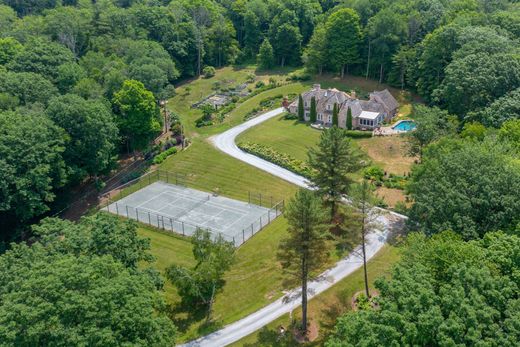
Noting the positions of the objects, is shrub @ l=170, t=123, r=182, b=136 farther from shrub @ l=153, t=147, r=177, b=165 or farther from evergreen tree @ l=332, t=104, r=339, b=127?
evergreen tree @ l=332, t=104, r=339, b=127

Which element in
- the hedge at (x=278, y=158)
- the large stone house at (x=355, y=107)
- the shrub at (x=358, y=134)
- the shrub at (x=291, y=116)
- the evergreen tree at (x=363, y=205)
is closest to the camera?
the evergreen tree at (x=363, y=205)

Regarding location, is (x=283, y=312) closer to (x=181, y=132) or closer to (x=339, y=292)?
(x=339, y=292)

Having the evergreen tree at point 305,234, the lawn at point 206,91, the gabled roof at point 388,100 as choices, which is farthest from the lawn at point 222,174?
the gabled roof at point 388,100

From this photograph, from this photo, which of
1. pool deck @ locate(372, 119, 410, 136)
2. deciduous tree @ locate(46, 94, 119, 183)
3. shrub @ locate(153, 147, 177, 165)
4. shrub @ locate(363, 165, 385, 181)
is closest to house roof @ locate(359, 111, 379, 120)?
pool deck @ locate(372, 119, 410, 136)

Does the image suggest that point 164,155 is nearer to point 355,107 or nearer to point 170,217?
point 170,217

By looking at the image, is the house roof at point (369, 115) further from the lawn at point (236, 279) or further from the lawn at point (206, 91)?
the lawn at point (236, 279)

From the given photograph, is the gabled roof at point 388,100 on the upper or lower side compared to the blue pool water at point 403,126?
upper
